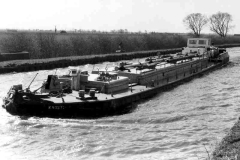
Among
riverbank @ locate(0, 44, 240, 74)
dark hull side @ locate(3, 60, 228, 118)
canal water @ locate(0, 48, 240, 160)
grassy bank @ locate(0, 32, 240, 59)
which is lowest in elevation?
canal water @ locate(0, 48, 240, 160)

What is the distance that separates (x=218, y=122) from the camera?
17234mm

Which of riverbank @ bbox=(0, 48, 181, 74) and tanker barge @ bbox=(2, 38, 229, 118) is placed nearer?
tanker barge @ bbox=(2, 38, 229, 118)

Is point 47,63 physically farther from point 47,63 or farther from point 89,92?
point 89,92

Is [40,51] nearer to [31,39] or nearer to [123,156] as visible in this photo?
[31,39]

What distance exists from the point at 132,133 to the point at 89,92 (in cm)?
392

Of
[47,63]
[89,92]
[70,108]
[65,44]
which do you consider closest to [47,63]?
[47,63]

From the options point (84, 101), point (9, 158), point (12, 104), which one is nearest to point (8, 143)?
point (9, 158)

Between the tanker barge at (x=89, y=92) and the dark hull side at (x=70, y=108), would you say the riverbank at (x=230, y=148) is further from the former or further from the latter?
the tanker barge at (x=89, y=92)

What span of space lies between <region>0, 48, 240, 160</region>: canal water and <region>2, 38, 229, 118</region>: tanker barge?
52cm

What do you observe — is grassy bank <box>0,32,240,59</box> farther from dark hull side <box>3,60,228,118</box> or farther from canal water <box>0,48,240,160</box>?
dark hull side <box>3,60,228,118</box>

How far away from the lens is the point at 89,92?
18.3 meters

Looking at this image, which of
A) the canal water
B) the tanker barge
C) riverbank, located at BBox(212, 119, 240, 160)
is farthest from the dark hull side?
riverbank, located at BBox(212, 119, 240, 160)

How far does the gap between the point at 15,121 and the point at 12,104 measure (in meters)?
Answer: 0.91

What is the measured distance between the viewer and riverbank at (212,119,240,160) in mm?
9934
